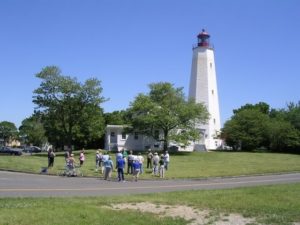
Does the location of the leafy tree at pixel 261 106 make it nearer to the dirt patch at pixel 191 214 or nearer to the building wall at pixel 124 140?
the building wall at pixel 124 140

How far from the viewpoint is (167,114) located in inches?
2447

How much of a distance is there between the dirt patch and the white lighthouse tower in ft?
187

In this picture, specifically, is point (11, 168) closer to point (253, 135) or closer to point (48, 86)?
point (48, 86)

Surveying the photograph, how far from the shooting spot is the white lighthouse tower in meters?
71.9

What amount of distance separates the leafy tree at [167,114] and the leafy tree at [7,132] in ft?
336

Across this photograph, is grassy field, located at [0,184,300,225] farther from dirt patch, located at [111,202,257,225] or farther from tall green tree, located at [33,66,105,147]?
tall green tree, located at [33,66,105,147]

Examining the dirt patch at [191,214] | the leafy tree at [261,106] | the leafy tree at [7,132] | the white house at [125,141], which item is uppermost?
the leafy tree at [261,106]

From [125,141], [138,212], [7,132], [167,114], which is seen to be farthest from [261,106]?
[138,212]

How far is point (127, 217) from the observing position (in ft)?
39.9

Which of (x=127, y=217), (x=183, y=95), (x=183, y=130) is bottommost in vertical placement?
(x=127, y=217)

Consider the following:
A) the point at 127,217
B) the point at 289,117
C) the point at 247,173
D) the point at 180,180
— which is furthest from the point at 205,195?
the point at 289,117

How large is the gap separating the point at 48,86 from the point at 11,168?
30406 millimetres

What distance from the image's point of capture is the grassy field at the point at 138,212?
11641 millimetres

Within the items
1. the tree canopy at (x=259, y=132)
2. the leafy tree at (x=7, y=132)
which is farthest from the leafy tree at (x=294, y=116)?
the leafy tree at (x=7, y=132)
